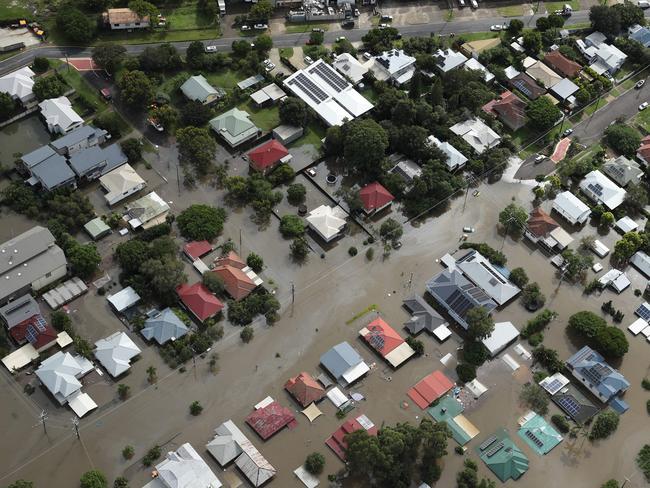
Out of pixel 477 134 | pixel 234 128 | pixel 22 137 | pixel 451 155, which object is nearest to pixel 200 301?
pixel 234 128

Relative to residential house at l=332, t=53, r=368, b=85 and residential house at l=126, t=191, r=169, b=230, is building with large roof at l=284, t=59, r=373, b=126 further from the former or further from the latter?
residential house at l=126, t=191, r=169, b=230

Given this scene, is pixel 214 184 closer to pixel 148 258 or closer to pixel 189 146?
pixel 189 146

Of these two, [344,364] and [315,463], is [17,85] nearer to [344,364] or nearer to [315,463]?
Result: [344,364]

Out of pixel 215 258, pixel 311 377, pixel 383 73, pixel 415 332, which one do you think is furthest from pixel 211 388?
pixel 383 73

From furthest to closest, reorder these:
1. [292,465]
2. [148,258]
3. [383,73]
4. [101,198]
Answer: [383,73]
[101,198]
[148,258]
[292,465]

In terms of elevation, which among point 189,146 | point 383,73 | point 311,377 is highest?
point 383,73

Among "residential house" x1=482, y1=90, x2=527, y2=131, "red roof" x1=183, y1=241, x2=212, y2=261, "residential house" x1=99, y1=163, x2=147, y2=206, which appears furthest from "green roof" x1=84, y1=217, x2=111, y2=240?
"residential house" x1=482, y1=90, x2=527, y2=131

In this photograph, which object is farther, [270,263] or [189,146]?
[189,146]
